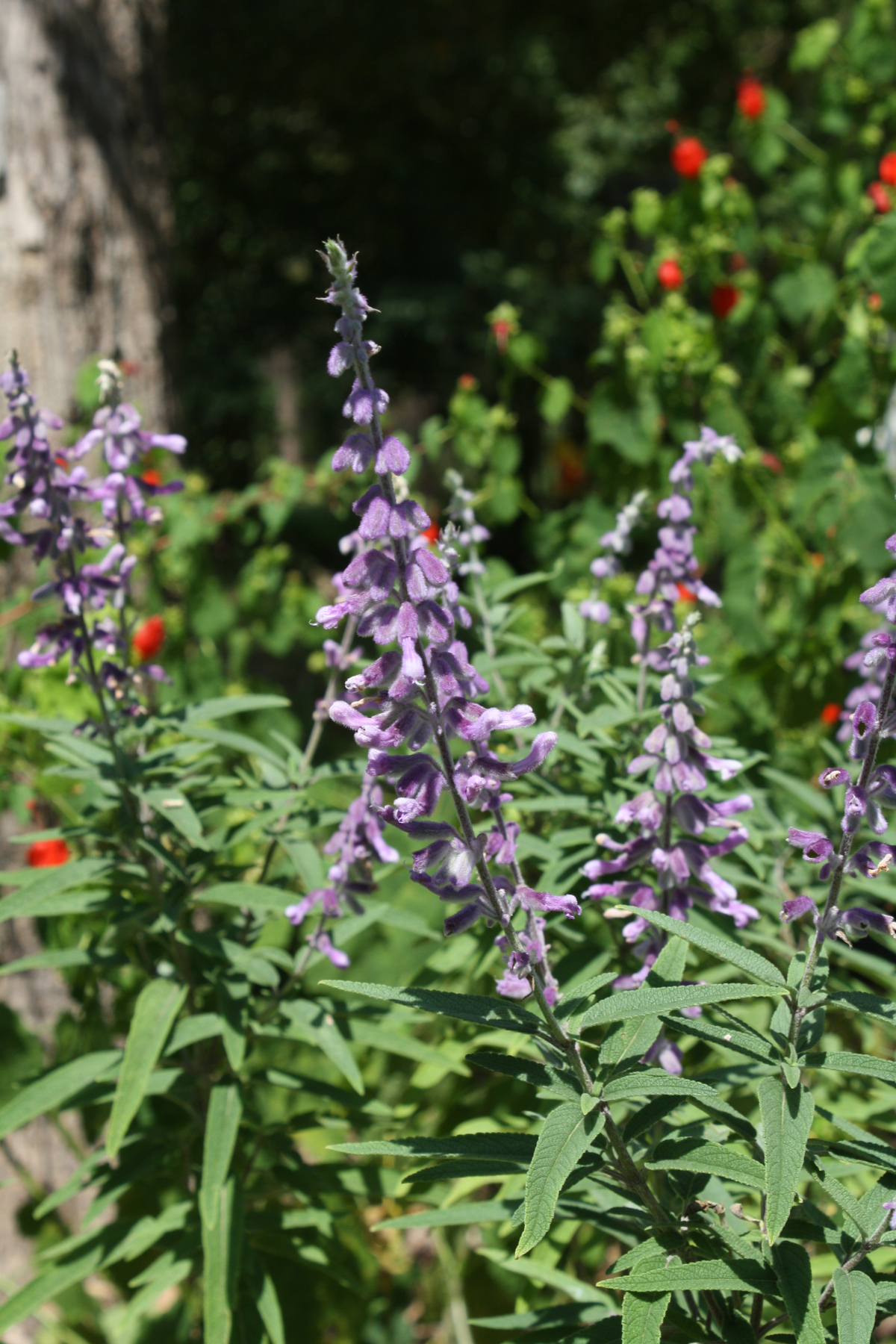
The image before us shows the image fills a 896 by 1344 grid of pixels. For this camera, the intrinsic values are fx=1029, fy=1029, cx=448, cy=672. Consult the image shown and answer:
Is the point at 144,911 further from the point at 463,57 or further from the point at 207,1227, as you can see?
the point at 463,57

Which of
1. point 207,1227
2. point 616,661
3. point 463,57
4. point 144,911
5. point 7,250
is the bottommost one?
point 207,1227

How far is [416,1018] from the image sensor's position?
89.7 inches

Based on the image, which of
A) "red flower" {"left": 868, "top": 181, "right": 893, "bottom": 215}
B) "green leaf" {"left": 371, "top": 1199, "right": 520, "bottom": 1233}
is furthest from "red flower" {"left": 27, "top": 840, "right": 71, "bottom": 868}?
"red flower" {"left": 868, "top": 181, "right": 893, "bottom": 215}

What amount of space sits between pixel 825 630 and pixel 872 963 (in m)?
1.52

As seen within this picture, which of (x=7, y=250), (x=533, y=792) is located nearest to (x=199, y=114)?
(x=7, y=250)

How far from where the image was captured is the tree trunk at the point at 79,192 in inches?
166

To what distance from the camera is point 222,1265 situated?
198 cm

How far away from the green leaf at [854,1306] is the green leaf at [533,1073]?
1.34 feet

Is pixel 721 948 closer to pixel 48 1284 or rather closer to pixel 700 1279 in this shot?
pixel 700 1279

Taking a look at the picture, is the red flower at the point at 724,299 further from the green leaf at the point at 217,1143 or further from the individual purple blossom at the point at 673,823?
the green leaf at the point at 217,1143

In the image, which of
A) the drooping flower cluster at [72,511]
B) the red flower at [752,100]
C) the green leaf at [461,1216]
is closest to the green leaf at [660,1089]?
the green leaf at [461,1216]

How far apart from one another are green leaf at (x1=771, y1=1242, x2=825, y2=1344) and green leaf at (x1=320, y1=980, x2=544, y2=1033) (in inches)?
18.0

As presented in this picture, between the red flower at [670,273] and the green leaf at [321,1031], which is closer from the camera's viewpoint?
the green leaf at [321,1031]

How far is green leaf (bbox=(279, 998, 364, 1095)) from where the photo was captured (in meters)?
2.06
